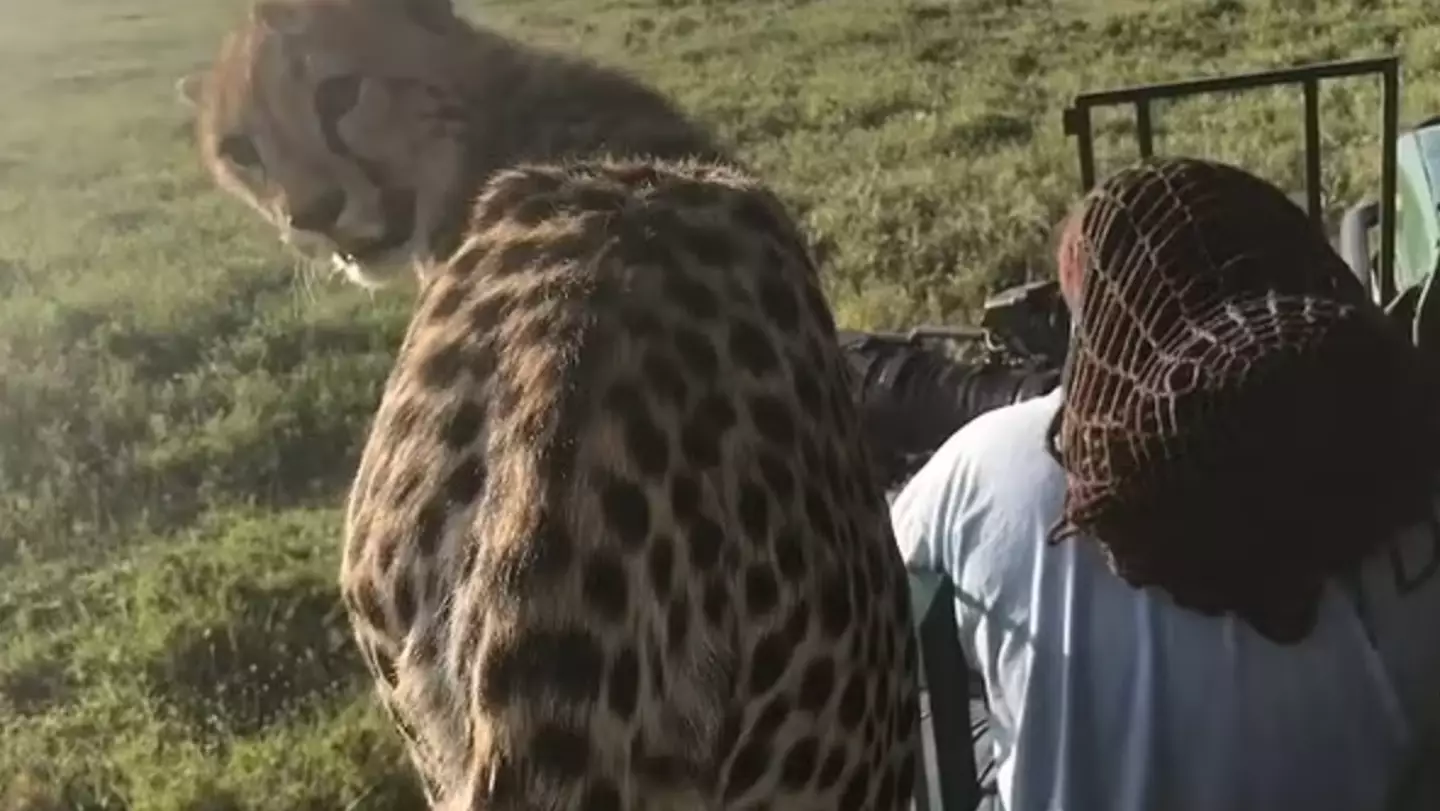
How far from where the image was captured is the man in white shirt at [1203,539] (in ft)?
3.83

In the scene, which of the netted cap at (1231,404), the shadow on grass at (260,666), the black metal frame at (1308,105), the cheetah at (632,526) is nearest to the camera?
the cheetah at (632,526)

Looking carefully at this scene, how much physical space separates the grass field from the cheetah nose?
741mm

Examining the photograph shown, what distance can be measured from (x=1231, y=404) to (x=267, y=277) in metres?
3.44

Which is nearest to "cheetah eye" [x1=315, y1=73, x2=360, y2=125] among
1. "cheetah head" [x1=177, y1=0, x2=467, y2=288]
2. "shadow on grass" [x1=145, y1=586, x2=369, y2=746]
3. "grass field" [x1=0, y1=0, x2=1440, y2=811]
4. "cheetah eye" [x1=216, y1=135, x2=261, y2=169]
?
"cheetah head" [x1=177, y1=0, x2=467, y2=288]

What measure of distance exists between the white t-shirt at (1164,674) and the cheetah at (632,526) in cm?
7

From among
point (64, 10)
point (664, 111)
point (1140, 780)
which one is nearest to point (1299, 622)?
point (1140, 780)

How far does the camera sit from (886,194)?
4.30 meters

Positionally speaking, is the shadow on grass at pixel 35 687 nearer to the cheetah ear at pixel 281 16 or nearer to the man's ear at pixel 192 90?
the man's ear at pixel 192 90

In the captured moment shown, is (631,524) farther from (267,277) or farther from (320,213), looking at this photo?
(267,277)

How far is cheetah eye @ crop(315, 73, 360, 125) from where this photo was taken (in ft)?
5.74

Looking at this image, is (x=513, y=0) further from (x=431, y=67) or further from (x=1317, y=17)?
(x=431, y=67)

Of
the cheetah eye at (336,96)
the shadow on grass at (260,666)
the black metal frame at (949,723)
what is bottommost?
the shadow on grass at (260,666)

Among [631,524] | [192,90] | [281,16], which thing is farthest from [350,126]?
[631,524]

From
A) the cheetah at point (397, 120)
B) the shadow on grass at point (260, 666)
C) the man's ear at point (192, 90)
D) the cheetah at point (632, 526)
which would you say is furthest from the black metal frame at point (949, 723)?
the shadow on grass at point (260, 666)
